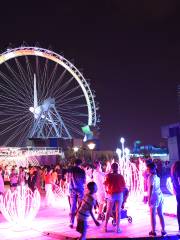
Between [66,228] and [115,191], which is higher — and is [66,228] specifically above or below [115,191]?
below

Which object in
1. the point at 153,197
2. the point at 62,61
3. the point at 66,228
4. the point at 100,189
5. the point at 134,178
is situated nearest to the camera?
the point at 153,197

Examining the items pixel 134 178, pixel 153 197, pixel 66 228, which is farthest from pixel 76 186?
pixel 134 178

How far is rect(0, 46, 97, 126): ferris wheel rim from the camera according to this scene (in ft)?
118

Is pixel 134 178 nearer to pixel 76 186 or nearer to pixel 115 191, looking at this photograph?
pixel 76 186

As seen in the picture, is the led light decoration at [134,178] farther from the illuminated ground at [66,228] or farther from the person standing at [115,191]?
the person standing at [115,191]

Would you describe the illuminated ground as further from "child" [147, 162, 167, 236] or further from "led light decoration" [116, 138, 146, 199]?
"led light decoration" [116, 138, 146, 199]

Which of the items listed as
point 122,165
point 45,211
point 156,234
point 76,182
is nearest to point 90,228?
point 76,182

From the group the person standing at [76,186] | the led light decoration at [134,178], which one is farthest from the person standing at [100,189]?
the led light decoration at [134,178]

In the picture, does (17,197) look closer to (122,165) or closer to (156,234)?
(156,234)

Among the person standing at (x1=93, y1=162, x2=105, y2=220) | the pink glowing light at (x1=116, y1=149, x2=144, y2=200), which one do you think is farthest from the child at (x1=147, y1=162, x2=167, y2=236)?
the pink glowing light at (x1=116, y1=149, x2=144, y2=200)

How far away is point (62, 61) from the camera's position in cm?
4075

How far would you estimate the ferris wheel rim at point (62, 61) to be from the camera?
36062mm

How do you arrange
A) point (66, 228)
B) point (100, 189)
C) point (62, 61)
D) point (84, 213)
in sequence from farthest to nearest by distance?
point (62, 61), point (100, 189), point (66, 228), point (84, 213)

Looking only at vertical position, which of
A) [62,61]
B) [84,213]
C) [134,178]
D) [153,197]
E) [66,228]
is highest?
[62,61]
